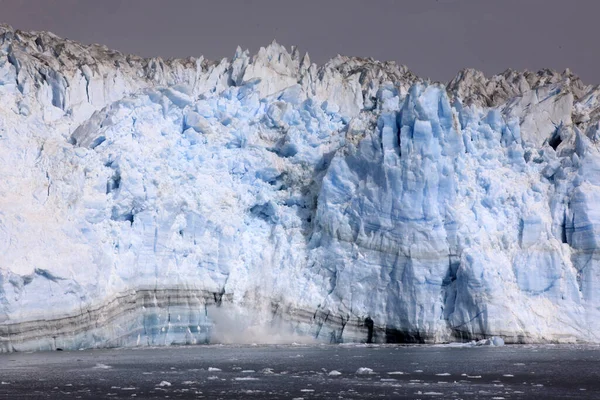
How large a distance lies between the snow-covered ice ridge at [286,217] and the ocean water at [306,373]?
59.0 inches

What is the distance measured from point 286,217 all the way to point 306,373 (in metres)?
11.3

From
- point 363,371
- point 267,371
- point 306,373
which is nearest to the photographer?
point 306,373

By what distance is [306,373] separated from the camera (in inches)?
862

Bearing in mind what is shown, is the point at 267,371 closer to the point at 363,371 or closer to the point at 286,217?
the point at 363,371

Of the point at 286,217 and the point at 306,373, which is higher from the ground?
the point at 286,217

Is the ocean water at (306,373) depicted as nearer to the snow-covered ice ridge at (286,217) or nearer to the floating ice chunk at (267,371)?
the floating ice chunk at (267,371)

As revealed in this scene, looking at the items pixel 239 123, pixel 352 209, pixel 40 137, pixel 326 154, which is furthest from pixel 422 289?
pixel 40 137

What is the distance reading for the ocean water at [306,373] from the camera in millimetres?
18359

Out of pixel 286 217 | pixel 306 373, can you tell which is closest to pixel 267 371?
pixel 306 373

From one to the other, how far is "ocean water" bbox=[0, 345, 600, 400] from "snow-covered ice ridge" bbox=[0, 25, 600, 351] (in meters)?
1.50

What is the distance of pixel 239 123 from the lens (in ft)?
112

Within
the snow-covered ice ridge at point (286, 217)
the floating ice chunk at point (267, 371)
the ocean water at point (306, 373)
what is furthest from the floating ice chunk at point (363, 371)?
the snow-covered ice ridge at point (286, 217)

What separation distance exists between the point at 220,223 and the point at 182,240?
1.33 metres

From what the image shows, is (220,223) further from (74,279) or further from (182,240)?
(74,279)
